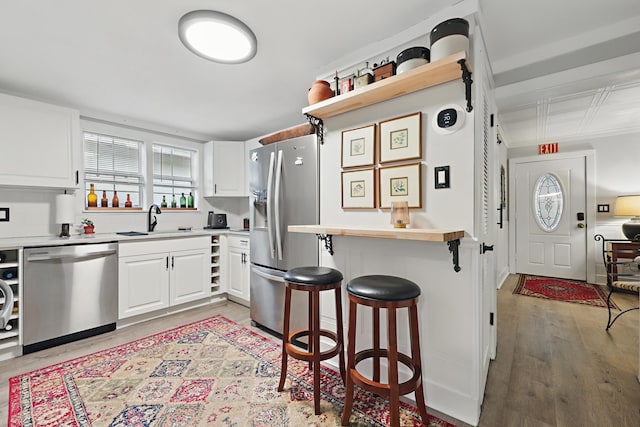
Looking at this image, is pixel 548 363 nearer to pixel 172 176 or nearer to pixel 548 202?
pixel 548 202

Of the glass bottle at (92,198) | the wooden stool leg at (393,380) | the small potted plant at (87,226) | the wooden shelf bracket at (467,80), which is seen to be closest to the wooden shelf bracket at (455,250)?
the wooden stool leg at (393,380)

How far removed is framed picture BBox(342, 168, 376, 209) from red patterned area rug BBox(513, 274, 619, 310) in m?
3.46

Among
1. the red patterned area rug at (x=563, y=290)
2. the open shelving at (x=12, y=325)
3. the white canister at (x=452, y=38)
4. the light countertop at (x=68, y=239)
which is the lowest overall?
the red patterned area rug at (x=563, y=290)

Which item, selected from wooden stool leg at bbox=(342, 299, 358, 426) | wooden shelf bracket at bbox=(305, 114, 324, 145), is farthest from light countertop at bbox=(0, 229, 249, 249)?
wooden stool leg at bbox=(342, 299, 358, 426)

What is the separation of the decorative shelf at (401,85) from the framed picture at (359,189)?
0.46m

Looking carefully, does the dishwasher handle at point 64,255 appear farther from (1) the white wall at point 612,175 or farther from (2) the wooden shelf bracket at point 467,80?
(1) the white wall at point 612,175

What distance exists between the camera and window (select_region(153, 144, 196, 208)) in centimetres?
394

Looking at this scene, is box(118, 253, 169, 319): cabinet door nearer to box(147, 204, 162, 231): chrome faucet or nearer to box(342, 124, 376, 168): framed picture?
box(147, 204, 162, 231): chrome faucet

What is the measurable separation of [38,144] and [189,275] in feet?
6.27

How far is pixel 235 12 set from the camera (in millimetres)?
1735

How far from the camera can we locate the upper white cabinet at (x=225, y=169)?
4156 mm

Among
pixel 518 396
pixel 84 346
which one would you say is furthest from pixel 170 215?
pixel 518 396

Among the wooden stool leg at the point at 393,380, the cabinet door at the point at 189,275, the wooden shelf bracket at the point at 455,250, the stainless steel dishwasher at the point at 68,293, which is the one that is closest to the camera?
the wooden stool leg at the point at 393,380

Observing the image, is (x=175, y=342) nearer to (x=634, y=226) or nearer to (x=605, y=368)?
(x=605, y=368)
